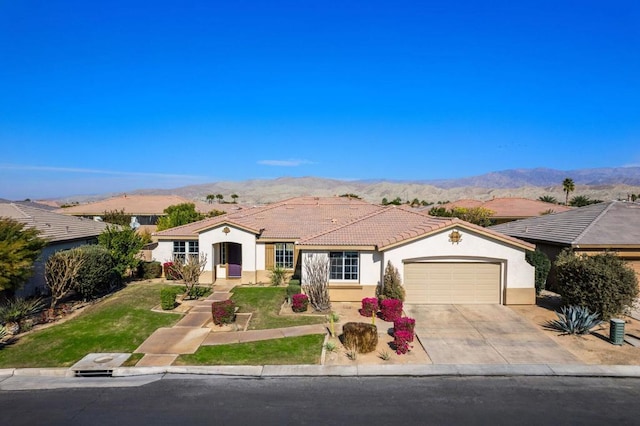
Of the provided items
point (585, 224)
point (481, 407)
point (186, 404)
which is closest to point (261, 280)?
point (186, 404)

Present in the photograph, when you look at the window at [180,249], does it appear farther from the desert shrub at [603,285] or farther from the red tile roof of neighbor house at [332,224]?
the desert shrub at [603,285]

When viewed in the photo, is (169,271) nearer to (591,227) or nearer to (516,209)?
(591,227)

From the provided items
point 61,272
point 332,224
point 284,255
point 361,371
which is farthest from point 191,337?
point 332,224

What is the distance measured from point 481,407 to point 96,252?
18.0 m

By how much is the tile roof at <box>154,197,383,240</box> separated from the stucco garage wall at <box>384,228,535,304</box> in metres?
7.11

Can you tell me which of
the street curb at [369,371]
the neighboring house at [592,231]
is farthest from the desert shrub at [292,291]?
the neighboring house at [592,231]

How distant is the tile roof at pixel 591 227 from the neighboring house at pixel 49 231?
25044mm

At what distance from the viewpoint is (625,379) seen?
435 inches

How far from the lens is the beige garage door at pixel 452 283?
18.5 metres

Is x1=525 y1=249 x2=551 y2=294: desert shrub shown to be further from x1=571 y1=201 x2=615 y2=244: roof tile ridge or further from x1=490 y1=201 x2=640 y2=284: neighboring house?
x1=571 y1=201 x2=615 y2=244: roof tile ridge

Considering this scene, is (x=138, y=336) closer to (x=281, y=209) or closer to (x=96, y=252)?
(x=96, y=252)

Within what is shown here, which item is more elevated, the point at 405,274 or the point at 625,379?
the point at 405,274

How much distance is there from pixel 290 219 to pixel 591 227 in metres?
16.7

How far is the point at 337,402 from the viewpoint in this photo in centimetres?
977
